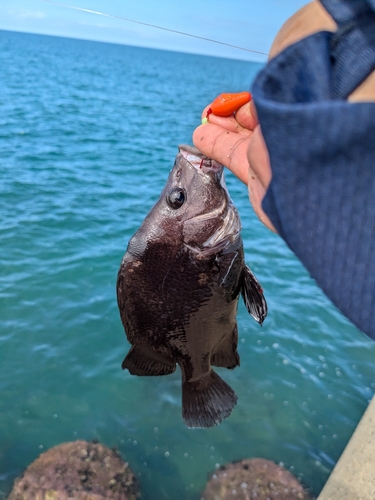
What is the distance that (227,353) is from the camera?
9.79 feet

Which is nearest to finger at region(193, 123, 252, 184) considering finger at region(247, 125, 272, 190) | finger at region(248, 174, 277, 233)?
finger at region(248, 174, 277, 233)

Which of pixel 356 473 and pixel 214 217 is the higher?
pixel 214 217

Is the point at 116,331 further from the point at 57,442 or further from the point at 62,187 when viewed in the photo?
the point at 62,187

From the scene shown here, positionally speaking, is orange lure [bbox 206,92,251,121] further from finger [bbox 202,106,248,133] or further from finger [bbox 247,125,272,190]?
finger [bbox 247,125,272,190]

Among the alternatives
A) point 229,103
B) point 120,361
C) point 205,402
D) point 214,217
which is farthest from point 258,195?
point 120,361

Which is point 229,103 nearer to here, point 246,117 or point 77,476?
point 246,117

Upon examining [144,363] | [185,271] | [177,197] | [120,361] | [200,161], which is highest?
[200,161]

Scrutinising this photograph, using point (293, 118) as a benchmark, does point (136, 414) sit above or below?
below

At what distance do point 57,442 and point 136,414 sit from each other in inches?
38.8

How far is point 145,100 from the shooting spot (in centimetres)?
3444

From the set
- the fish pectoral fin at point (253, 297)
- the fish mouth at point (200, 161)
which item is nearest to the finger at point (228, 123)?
the fish mouth at point (200, 161)

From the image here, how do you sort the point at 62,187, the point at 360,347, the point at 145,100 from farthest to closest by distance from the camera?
the point at 145,100 → the point at 62,187 → the point at 360,347

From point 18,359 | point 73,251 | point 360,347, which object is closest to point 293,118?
point 18,359

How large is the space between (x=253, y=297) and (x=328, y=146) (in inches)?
68.4
